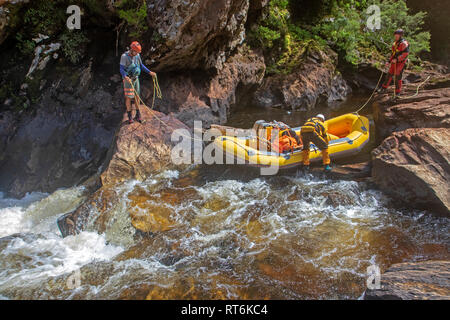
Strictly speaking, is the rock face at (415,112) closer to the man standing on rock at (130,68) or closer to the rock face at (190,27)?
the rock face at (190,27)

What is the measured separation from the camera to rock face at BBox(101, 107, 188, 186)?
6336 mm

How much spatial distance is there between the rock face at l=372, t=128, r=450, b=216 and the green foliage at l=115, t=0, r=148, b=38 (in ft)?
21.0

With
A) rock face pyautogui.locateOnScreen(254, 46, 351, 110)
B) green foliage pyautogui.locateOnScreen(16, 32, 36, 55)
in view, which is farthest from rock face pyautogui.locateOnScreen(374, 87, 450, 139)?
green foliage pyautogui.locateOnScreen(16, 32, 36, 55)

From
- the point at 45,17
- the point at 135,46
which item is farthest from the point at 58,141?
the point at 135,46

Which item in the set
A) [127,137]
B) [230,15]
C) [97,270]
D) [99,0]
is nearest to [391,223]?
[97,270]

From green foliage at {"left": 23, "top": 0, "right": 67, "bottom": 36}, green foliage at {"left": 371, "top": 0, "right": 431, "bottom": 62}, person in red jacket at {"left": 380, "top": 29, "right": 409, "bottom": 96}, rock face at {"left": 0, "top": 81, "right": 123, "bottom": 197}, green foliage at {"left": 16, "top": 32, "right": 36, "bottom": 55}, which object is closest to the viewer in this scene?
person in red jacket at {"left": 380, "top": 29, "right": 409, "bottom": 96}

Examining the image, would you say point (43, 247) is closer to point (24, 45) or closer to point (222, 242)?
point (222, 242)

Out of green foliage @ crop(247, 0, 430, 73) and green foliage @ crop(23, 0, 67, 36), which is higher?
green foliage @ crop(247, 0, 430, 73)

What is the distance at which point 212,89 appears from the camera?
9.28m

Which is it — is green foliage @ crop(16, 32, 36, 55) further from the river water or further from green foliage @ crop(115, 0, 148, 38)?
the river water

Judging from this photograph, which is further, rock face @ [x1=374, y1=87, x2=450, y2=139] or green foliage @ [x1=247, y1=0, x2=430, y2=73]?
green foliage @ [x1=247, y1=0, x2=430, y2=73]

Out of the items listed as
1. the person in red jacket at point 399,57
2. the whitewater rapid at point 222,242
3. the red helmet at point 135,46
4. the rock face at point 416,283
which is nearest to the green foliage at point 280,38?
the person in red jacket at point 399,57

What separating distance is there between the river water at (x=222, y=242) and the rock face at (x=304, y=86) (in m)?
4.64

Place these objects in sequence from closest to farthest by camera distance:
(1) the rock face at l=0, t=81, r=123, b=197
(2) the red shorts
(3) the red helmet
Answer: (3) the red helmet < (2) the red shorts < (1) the rock face at l=0, t=81, r=123, b=197
